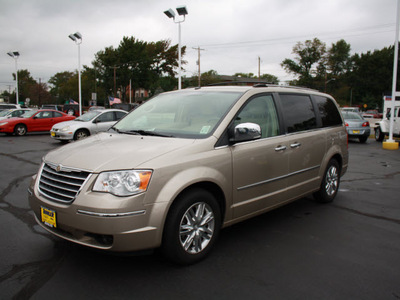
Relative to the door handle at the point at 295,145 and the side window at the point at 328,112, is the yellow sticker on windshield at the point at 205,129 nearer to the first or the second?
the door handle at the point at 295,145

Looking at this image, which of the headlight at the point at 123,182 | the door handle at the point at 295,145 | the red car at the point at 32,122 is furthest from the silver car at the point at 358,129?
the headlight at the point at 123,182

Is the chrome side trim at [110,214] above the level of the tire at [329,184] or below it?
above

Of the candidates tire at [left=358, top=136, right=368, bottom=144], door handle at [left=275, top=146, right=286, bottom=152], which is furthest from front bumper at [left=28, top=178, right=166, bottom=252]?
tire at [left=358, top=136, right=368, bottom=144]

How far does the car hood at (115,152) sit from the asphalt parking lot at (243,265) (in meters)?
0.80

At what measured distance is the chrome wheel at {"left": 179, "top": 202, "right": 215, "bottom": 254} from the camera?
10.2 ft

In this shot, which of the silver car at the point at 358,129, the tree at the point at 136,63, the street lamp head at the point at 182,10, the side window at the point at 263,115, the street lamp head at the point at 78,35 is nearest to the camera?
the side window at the point at 263,115

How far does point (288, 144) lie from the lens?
4.25 meters

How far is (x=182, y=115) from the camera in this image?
3898mm

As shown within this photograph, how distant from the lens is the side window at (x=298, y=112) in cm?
443

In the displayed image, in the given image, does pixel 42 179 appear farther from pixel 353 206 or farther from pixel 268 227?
pixel 353 206

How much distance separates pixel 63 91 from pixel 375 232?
315 ft

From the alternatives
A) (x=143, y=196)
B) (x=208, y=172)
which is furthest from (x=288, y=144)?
(x=143, y=196)

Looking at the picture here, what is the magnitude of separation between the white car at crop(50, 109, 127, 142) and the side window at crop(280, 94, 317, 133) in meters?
11.0

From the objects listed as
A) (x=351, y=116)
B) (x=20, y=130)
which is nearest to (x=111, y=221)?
(x=351, y=116)
